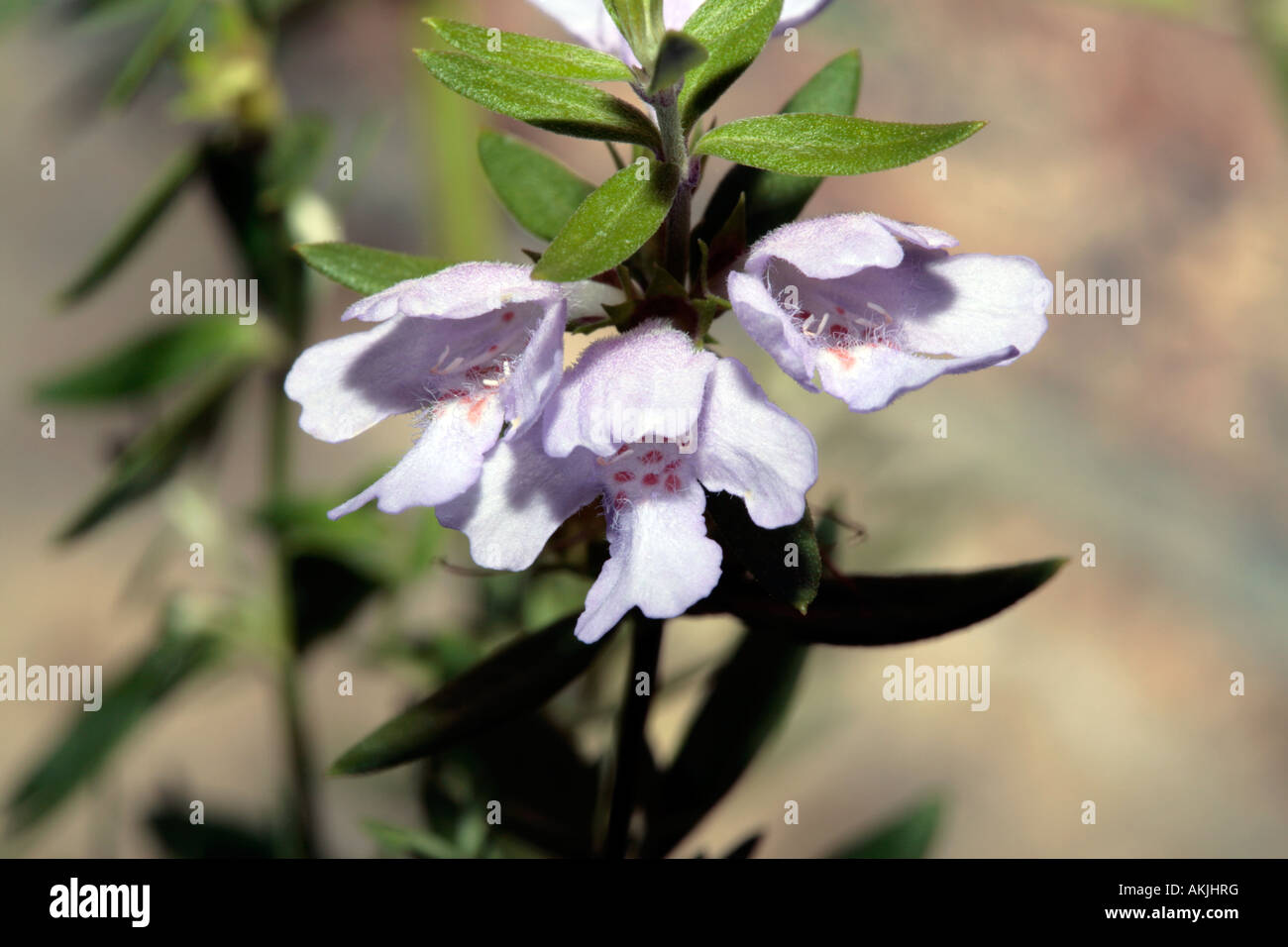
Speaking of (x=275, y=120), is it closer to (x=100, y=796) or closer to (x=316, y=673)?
(x=100, y=796)

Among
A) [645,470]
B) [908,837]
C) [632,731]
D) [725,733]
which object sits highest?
[645,470]

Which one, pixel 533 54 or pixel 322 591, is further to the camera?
pixel 322 591

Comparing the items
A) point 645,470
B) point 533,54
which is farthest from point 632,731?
point 533,54

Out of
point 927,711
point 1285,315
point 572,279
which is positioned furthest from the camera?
point 1285,315

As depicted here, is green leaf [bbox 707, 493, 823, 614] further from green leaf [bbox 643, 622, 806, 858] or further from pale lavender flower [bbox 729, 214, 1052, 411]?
green leaf [bbox 643, 622, 806, 858]

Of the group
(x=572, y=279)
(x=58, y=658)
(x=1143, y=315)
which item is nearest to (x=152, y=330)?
(x=572, y=279)

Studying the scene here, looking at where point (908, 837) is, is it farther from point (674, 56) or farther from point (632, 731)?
point (674, 56)
